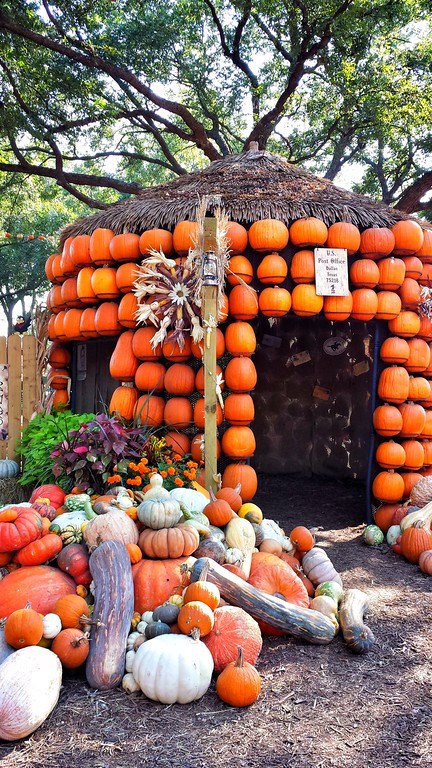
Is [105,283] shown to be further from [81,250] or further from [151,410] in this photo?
[151,410]

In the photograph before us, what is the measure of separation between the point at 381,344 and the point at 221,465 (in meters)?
2.23

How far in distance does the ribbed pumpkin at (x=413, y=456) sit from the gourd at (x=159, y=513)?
3356mm

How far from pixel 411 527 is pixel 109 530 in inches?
118

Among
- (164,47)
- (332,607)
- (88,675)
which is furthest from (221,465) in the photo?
(164,47)

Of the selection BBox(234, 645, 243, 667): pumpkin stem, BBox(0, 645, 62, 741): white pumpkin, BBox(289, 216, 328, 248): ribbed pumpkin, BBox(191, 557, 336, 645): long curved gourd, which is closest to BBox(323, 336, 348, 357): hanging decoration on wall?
BBox(289, 216, 328, 248): ribbed pumpkin

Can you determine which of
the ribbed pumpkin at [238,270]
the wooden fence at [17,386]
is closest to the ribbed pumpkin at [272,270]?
the ribbed pumpkin at [238,270]

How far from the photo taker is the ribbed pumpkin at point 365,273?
6273 millimetres

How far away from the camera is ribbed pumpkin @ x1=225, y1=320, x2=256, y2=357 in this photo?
5.93 m

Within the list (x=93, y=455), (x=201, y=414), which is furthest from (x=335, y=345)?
(x=93, y=455)

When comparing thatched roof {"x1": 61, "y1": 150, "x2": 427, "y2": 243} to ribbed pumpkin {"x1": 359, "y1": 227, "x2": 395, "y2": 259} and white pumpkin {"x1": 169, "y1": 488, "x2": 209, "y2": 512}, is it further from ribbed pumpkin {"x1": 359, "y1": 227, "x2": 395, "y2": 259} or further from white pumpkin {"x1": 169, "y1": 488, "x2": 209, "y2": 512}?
white pumpkin {"x1": 169, "y1": 488, "x2": 209, "y2": 512}

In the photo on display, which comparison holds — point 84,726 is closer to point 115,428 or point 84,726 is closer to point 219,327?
point 115,428

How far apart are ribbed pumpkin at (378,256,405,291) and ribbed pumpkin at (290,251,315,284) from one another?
0.79 m

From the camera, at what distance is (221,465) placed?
6.46m

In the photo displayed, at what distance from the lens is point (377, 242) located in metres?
6.30
